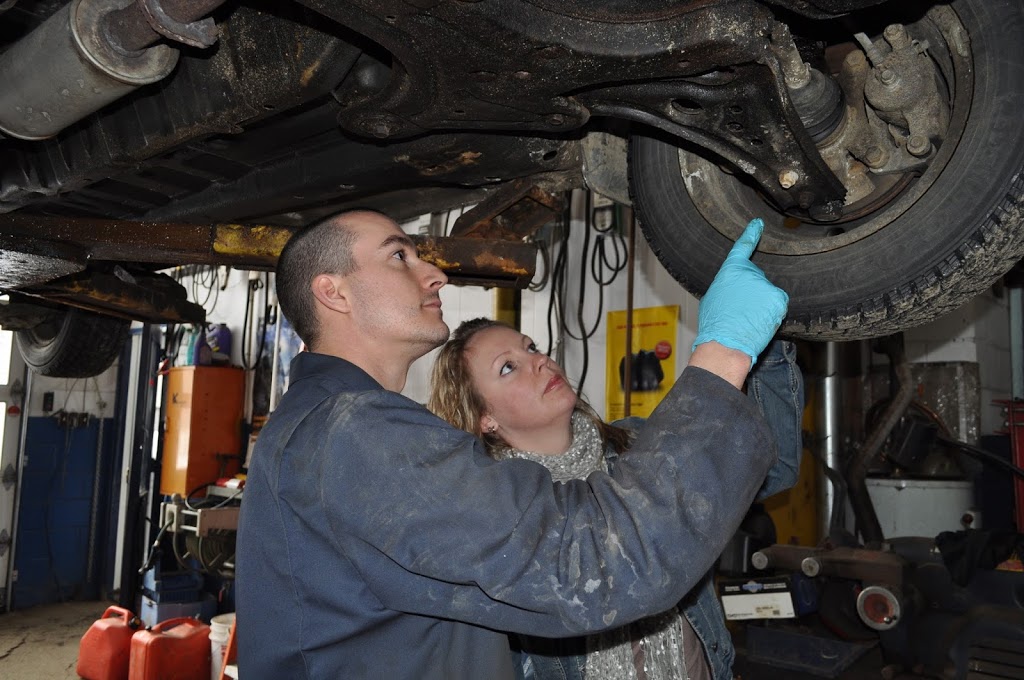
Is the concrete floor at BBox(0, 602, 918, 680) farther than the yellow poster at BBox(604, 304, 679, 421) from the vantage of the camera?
Yes

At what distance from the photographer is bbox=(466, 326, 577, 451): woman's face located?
1778 mm

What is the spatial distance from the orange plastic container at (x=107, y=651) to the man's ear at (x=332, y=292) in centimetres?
413

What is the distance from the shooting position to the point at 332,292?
4.42 feet

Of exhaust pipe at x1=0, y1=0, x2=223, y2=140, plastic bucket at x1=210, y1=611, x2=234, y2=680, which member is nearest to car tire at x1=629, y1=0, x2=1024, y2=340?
exhaust pipe at x1=0, y1=0, x2=223, y2=140

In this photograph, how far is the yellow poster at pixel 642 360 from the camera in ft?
12.1

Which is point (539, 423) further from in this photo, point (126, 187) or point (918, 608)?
point (918, 608)

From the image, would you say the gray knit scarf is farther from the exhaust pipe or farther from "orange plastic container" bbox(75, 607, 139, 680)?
"orange plastic container" bbox(75, 607, 139, 680)

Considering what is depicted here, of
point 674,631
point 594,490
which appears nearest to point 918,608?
point 674,631

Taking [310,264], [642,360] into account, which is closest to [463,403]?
[310,264]

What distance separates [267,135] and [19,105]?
62 centimetres

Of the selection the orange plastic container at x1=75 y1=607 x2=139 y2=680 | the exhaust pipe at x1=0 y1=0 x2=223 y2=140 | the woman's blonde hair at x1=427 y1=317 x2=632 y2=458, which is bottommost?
the orange plastic container at x1=75 y1=607 x2=139 y2=680

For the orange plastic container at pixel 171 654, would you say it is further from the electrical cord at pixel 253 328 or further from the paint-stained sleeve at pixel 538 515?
the paint-stained sleeve at pixel 538 515

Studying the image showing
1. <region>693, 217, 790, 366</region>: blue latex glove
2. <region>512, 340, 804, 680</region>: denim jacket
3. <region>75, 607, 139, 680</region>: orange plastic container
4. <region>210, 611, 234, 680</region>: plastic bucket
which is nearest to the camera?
<region>693, 217, 790, 366</region>: blue latex glove

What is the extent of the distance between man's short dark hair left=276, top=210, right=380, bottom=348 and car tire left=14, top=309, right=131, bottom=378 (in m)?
2.01
